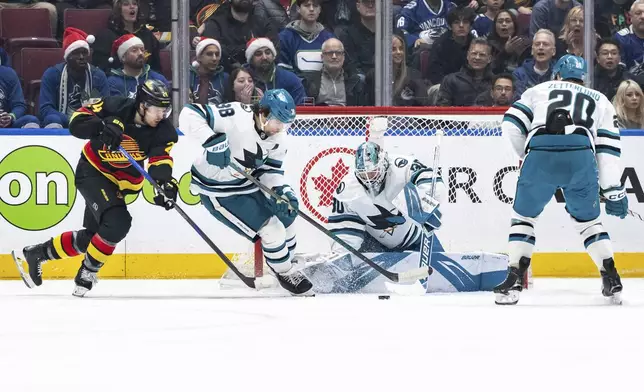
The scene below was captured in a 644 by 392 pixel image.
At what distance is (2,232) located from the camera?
7.20 metres

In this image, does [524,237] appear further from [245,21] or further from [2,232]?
[2,232]

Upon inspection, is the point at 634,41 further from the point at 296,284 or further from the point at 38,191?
the point at 38,191

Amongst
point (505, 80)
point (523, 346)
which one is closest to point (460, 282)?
point (505, 80)

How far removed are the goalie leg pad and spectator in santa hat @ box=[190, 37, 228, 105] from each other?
1120 mm

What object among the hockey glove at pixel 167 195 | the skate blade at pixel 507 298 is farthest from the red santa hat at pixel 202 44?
the skate blade at pixel 507 298

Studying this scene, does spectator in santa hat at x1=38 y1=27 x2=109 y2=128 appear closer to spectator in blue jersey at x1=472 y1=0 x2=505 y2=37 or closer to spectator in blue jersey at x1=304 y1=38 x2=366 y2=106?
spectator in blue jersey at x1=304 y1=38 x2=366 y2=106

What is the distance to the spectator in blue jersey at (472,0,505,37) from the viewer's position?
7332mm

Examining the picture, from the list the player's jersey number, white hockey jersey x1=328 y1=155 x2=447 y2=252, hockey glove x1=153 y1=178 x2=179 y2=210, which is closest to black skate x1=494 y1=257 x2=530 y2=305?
the player's jersey number

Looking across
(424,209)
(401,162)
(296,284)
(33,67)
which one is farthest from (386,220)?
(33,67)

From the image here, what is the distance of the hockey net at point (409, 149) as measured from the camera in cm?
722

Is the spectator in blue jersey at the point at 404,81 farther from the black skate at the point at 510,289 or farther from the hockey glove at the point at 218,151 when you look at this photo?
the black skate at the point at 510,289

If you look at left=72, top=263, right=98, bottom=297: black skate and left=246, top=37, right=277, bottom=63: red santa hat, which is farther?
left=246, top=37, right=277, bottom=63: red santa hat

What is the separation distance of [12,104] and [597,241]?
11.1 feet

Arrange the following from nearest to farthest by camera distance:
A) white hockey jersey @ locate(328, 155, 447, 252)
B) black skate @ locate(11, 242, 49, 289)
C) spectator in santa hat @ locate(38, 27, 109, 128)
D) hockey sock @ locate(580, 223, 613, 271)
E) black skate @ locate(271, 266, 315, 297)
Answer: hockey sock @ locate(580, 223, 613, 271)
black skate @ locate(271, 266, 315, 297)
black skate @ locate(11, 242, 49, 289)
white hockey jersey @ locate(328, 155, 447, 252)
spectator in santa hat @ locate(38, 27, 109, 128)
